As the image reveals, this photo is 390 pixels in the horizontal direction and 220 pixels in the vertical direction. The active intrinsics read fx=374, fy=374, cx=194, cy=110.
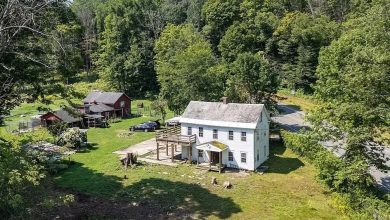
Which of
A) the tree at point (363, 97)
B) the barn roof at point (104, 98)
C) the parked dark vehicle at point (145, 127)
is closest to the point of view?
the tree at point (363, 97)

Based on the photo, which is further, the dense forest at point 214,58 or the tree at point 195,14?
the tree at point 195,14

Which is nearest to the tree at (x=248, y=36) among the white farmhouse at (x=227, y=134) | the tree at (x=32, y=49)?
the white farmhouse at (x=227, y=134)

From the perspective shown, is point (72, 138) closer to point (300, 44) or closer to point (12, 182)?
point (12, 182)

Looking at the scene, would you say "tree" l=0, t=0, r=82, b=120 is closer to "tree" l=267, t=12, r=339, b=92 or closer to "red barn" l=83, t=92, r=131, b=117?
"red barn" l=83, t=92, r=131, b=117

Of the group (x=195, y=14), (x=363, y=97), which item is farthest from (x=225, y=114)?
(x=195, y=14)

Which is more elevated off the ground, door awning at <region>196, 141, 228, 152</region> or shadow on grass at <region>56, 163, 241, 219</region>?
door awning at <region>196, 141, 228, 152</region>

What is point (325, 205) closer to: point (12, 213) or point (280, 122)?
point (12, 213)

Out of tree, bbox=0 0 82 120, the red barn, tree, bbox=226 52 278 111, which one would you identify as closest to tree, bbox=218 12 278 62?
the red barn

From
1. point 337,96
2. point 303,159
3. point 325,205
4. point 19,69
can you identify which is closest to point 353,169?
point 325,205

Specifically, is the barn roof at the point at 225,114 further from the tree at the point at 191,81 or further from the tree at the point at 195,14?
the tree at the point at 195,14
